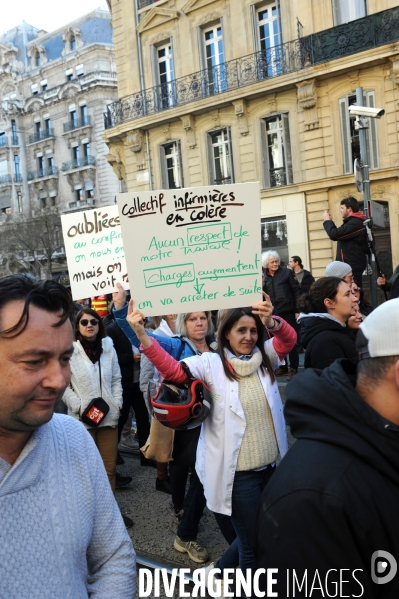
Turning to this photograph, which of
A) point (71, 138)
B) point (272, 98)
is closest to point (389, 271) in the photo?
point (272, 98)

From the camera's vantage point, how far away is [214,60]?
781 inches

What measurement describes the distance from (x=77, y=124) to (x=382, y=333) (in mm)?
45482

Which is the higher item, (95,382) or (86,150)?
(86,150)

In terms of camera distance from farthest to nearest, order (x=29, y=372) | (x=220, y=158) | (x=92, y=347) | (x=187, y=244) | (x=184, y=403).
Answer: (x=220, y=158), (x=92, y=347), (x=187, y=244), (x=184, y=403), (x=29, y=372)

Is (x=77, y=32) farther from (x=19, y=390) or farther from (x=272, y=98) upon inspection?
(x=19, y=390)

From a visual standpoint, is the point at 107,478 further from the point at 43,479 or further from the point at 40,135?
the point at 40,135

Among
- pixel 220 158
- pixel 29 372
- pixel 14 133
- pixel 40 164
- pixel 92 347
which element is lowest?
pixel 92 347

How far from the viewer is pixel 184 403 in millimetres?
3064

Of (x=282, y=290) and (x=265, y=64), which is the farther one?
(x=265, y=64)

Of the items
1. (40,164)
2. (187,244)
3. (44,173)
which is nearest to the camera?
(187,244)

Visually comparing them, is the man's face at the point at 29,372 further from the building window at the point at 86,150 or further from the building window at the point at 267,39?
the building window at the point at 86,150

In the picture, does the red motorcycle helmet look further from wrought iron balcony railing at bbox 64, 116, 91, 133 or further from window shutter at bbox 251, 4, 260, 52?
Answer: wrought iron balcony railing at bbox 64, 116, 91, 133

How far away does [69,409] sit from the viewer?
4.46 m

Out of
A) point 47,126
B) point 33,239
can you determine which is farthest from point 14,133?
point 33,239
